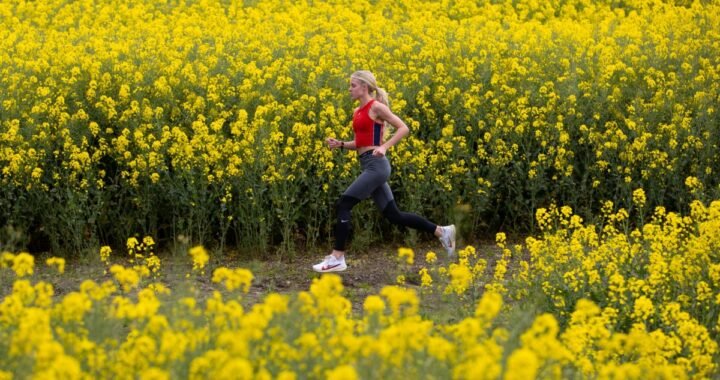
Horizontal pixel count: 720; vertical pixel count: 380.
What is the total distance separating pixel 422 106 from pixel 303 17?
22.0 feet

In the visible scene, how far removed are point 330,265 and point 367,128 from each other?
1297 mm

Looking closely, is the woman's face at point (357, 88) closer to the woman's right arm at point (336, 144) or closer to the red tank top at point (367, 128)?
the red tank top at point (367, 128)

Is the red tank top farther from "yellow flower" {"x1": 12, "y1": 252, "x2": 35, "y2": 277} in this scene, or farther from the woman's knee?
"yellow flower" {"x1": 12, "y1": 252, "x2": 35, "y2": 277}

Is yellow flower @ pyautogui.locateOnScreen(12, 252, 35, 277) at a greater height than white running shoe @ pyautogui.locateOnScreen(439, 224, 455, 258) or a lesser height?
greater

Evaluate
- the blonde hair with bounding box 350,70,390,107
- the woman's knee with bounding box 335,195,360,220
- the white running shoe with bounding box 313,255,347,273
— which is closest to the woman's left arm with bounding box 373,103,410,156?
the blonde hair with bounding box 350,70,390,107

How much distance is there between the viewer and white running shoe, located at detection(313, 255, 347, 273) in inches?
353

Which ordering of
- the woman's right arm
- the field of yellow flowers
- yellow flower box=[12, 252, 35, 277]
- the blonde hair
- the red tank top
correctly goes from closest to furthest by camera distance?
yellow flower box=[12, 252, 35, 277], the blonde hair, the red tank top, the woman's right arm, the field of yellow flowers

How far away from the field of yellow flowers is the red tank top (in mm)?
1464

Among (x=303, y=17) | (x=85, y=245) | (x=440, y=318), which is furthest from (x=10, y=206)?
(x=303, y=17)

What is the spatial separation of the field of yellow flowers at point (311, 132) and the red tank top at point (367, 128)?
1.46 metres

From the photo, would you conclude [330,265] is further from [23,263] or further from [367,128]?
[23,263]

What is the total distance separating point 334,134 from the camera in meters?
10.6

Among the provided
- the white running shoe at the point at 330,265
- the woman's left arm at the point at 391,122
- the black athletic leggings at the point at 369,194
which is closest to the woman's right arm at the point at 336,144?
the black athletic leggings at the point at 369,194

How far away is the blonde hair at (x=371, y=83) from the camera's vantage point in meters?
8.37
